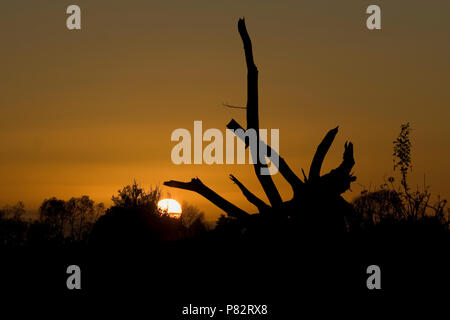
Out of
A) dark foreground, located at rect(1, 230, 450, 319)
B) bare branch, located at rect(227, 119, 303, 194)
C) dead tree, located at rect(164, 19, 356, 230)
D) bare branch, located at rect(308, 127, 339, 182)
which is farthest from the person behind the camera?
bare branch, located at rect(308, 127, 339, 182)

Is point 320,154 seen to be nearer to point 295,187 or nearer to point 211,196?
point 295,187

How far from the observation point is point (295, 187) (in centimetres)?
1327

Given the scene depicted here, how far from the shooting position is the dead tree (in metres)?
12.8

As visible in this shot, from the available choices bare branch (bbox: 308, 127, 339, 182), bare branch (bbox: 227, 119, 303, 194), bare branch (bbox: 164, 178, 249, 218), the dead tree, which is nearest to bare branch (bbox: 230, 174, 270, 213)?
the dead tree

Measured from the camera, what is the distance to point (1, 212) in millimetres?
44406

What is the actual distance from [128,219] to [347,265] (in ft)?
29.2

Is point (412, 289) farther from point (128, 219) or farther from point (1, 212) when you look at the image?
point (1, 212)

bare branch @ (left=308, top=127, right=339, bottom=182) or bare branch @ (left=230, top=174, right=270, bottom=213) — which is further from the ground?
bare branch @ (left=308, top=127, right=339, bottom=182)

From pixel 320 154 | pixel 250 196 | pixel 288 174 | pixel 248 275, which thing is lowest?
pixel 248 275

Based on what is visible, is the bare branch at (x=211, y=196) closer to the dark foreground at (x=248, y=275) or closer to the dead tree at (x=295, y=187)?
the dead tree at (x=295, y=187)

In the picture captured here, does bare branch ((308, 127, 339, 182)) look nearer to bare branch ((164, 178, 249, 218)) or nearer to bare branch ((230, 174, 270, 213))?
bare branch ((230, 174, 270, 213))

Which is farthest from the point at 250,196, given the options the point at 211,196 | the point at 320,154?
the point at 320,154

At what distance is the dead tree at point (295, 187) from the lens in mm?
12836
